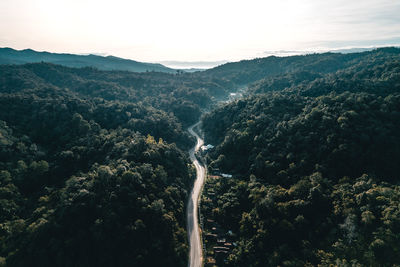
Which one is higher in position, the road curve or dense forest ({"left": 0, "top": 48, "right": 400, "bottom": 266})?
dense forest ({"left": 0, "top": 48, "right": 400, "bottom": 266})

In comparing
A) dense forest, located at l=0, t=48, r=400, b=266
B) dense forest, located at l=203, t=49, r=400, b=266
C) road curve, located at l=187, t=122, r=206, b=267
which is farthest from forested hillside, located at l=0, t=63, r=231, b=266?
dense forest, located at l=203, t=49, r=400, b=266

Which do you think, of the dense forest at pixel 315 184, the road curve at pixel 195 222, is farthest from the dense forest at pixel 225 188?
the road curve at pixel 195 222

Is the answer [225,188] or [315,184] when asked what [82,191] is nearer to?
[225,188]

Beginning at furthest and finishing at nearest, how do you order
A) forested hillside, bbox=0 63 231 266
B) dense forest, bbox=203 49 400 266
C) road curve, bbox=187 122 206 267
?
road curve, bbox=187 122 206 267
forested hillside, bbox=0 63 231 266
dense forest, bbox=203 49 400 266

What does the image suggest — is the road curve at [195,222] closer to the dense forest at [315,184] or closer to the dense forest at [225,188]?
the dense forest at [225,188]

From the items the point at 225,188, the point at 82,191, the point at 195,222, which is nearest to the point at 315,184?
the point at 225,188

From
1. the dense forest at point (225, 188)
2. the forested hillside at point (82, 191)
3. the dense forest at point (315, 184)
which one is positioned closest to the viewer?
the dense forest at point (315, 184)

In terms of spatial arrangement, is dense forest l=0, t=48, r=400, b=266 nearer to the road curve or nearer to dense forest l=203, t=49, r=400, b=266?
dense forest l=203, t=49, r=400, b=266
